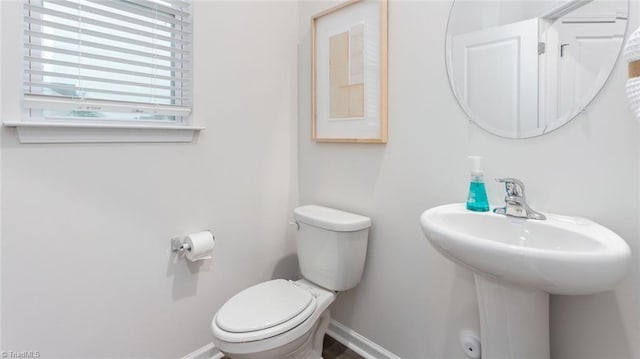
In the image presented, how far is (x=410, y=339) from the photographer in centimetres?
148

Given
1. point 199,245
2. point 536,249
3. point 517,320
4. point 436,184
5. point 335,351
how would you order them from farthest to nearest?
1. point 335,351
2. point 199,245
3. point 436,184
4. point 517,320
5. point 536,249

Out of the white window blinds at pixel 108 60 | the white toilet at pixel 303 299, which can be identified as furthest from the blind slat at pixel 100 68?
the white toilet at pixel 303 299

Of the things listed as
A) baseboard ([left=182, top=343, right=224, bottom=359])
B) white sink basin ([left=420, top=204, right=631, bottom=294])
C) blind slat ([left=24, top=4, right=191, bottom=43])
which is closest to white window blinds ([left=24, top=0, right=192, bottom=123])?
blind slat ([left=24, top=4, right=191, bottom=43])

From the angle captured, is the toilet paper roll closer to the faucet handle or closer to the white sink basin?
the white sink basin

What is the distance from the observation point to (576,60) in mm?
1015

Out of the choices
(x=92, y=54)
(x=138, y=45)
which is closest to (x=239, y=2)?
(x=138, y=45)

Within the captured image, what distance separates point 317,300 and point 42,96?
1.30m

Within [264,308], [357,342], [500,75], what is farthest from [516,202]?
[357,342]

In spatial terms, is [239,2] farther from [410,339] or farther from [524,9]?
[410,339]

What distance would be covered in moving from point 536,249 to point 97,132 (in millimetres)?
1469

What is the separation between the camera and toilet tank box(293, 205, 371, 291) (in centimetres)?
150

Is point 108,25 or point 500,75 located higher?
point 108,25

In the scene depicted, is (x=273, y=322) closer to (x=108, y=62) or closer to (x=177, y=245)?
(x=177, y=245)

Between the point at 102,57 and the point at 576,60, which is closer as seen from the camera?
the point at 576,60
